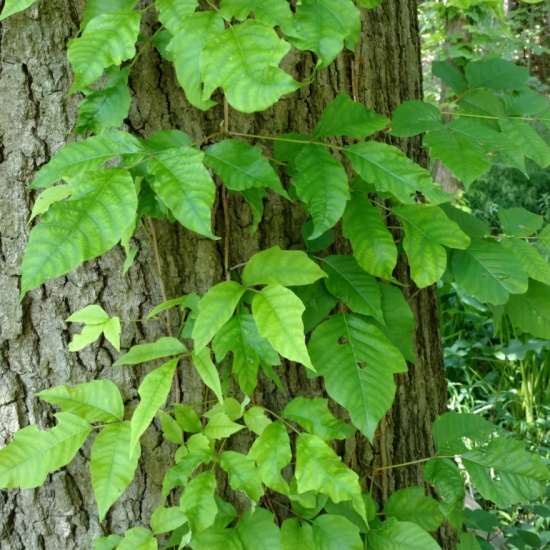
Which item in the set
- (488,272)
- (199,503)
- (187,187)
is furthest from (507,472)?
(187,187)

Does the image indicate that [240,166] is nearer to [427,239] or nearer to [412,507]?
[427,239]

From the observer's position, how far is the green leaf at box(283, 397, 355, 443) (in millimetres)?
1008

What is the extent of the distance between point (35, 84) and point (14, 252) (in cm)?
30

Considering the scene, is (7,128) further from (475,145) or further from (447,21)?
(447,21)

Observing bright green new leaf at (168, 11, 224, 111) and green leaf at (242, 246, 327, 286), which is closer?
bright green new leaf at (168, 11, 224, 111)

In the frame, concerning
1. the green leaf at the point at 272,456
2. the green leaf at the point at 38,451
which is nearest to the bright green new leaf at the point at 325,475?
the green leaf at the point at 272,456

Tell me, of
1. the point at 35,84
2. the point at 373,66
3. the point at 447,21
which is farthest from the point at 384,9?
the point at 447,21

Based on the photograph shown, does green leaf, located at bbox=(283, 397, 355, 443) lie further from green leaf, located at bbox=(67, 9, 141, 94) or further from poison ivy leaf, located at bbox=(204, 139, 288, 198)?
green leaf, located at bbox=(67, 9, 141, 94)

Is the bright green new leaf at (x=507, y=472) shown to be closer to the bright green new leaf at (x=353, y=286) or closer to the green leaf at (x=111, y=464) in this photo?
the bright green new leaf at (x=353, y=286)

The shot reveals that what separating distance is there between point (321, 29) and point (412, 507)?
3.02 ft

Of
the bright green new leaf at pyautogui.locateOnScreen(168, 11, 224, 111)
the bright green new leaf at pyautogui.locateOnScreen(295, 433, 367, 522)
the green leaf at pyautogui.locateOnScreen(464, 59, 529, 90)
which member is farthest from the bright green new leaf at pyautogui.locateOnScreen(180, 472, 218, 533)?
the green leaf at pyautogui.locateOnScreen(464, 59, 529, 90)

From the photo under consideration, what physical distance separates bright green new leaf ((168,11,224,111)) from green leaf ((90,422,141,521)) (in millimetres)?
560

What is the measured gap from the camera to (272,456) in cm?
96

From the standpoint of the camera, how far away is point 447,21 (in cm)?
522
